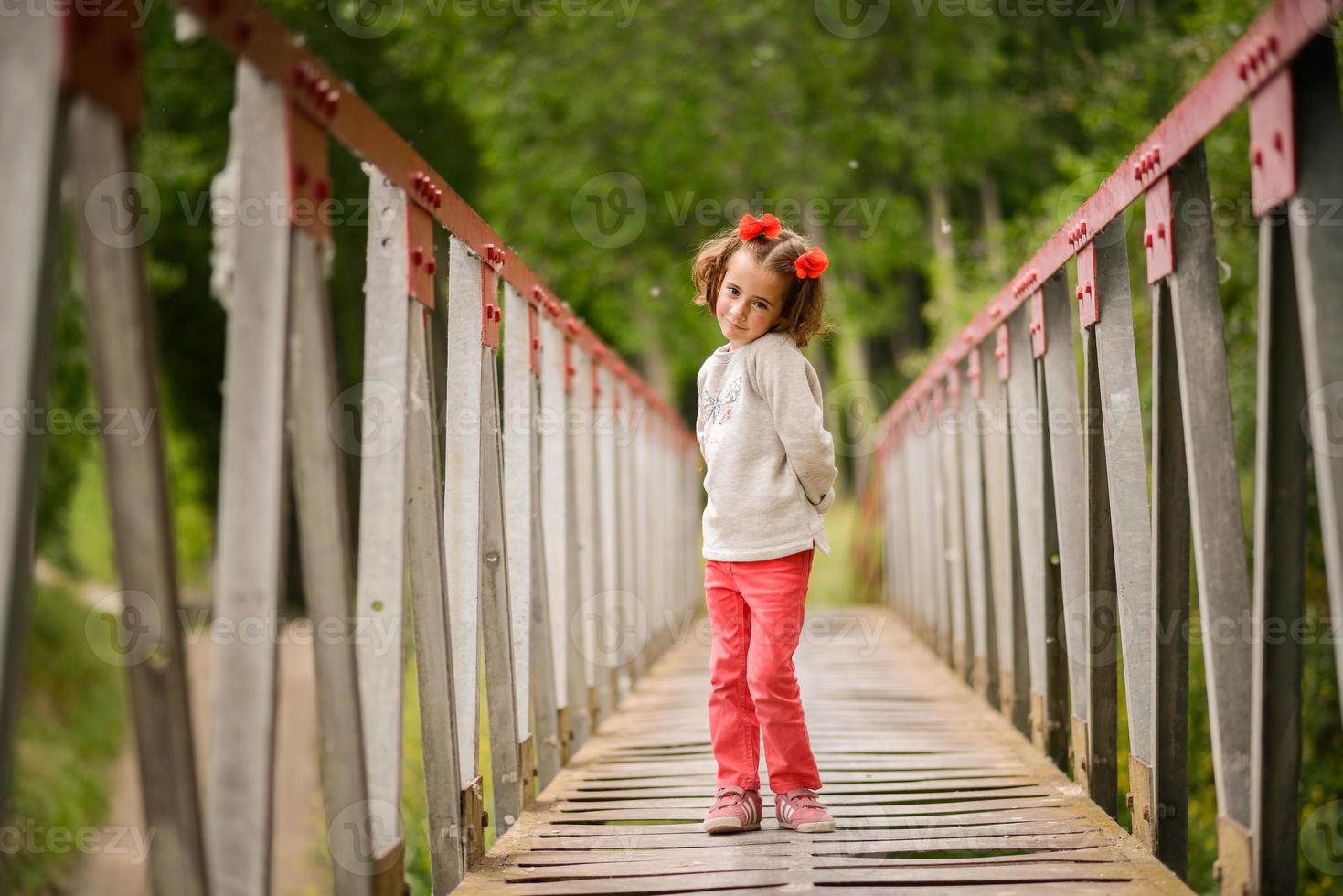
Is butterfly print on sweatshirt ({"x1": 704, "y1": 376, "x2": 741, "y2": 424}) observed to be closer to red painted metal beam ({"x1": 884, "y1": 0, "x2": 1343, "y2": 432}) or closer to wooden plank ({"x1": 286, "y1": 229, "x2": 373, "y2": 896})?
red painted metal beam ({"x1": 884, "y1": 0, "x2": 1343, "y2": 432})

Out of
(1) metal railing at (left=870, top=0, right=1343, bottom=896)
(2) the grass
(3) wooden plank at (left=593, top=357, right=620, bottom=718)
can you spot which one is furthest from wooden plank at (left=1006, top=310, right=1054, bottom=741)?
(2) the grass

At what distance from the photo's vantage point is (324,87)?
184 centimetres

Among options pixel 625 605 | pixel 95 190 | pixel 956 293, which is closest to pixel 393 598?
pixel 95 190

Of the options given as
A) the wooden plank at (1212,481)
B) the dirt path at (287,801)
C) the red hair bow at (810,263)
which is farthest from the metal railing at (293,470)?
the dirt path at (287,801)

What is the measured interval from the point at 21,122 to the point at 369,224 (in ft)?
3.10

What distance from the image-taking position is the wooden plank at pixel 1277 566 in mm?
1785

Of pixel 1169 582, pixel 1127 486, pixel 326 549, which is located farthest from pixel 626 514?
pixel 326 549

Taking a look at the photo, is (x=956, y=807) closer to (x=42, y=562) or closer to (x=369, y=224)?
(x=369, y=224)

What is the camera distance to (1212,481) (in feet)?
6.73

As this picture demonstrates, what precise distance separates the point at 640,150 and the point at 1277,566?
1232 centimetres

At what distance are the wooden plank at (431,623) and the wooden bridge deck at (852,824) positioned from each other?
97 mm

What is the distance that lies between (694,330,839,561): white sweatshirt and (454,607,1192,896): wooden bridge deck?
592 mm

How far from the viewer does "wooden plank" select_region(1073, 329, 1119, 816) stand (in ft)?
9.11

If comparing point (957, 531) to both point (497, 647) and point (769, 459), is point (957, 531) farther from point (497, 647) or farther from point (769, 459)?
point (497, 647)
